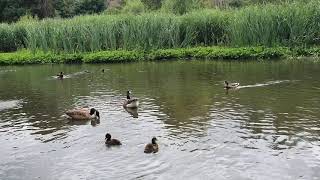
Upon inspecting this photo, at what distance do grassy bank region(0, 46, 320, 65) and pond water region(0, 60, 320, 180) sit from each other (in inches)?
219

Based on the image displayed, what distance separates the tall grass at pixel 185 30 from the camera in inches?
1342

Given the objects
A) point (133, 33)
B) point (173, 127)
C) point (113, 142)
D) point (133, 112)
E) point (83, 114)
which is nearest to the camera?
point (113, 142)

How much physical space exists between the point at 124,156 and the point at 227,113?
17.9 feet

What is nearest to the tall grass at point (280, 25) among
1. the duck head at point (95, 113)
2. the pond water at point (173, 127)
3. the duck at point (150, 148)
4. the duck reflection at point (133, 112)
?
the pond water at point (173, 127)

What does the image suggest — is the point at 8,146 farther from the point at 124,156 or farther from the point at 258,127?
the point at 258,127

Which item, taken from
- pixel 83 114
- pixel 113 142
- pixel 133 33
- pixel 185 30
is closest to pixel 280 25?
pixel 185 30

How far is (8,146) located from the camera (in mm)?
14695

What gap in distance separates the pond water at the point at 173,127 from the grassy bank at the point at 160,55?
5551 millimetres

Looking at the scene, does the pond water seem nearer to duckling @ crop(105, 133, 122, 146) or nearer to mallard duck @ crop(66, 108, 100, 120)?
duckling @ crop(105, 133, 122, 146)

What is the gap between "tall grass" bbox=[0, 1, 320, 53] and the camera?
3409 cm

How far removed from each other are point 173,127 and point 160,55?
2067 centimetres

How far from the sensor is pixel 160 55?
36.2 metres

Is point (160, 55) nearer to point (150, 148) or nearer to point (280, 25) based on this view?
point (280, 25)

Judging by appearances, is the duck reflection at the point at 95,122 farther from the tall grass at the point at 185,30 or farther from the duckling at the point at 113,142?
the tall grass at the point at 185,30
